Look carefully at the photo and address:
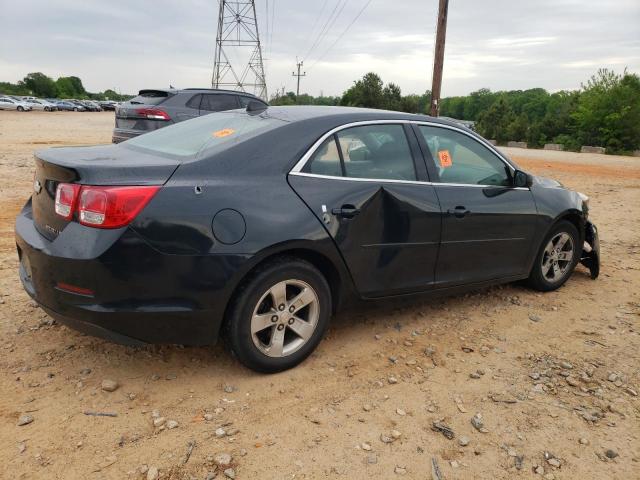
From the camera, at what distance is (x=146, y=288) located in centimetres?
259

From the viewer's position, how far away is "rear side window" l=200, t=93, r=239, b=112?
33.4 feet

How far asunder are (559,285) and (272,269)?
122 inches

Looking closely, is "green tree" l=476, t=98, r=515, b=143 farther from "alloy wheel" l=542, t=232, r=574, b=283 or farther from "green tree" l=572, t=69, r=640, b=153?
"alloy wheel" l=542, t=232, r=574, b=283

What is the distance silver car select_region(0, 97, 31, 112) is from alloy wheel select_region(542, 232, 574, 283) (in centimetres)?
5910

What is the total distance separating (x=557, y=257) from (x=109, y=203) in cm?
381

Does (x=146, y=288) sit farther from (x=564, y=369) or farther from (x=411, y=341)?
(x=564, y=369)

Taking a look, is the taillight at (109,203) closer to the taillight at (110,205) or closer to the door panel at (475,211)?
the taillight at (110,205)

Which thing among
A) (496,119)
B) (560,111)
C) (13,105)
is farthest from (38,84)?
(560,111)

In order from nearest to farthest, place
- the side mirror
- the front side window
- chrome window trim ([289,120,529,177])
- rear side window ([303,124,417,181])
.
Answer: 1. chrome window trim ([289,120,529,177])
2. rear side window ([303,124,417,181])
3. the front side window
4. the side mirror

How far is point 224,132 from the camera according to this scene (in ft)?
10.7

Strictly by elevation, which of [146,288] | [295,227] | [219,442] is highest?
[295,227]

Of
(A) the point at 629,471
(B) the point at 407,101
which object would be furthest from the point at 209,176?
(B) the point at 407,101

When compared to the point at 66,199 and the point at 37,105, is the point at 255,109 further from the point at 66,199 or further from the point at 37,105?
the point at 37,105

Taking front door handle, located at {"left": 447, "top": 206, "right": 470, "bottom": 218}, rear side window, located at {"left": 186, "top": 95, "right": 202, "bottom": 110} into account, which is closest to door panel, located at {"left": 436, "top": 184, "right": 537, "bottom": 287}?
front door handle, located at {"left": 447, "top": 206, "right": 470, "bottom": 218}
